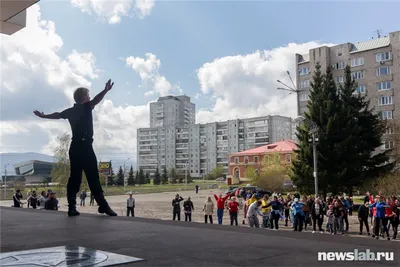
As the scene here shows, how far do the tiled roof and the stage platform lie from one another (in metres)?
63.7

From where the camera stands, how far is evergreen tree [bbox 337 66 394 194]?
32625 millimetres

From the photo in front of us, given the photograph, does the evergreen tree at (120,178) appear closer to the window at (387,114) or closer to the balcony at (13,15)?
the window at (387,114)

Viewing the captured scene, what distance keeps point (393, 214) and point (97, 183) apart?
35.8ft

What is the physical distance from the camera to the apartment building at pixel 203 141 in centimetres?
13362

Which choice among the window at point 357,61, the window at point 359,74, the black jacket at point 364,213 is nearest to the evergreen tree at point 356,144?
the black jacket at point 364,213

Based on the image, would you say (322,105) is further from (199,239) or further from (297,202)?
(199,239)

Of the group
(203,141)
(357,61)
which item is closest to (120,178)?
(203,141)

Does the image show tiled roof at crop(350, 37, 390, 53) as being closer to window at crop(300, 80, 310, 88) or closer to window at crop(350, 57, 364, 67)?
window at crop(350, 57, 364, 67)

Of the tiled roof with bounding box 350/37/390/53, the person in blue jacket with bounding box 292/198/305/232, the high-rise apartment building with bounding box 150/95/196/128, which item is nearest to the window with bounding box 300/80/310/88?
the tiled roof with bounding box 350/37/390/53

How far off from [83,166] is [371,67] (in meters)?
62.3

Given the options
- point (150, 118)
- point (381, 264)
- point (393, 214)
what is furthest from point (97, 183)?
point (150, 118)

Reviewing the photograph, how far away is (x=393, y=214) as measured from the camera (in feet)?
49.2

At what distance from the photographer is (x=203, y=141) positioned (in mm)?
144500

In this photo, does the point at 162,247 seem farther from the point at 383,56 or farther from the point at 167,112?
the point at 167,112
